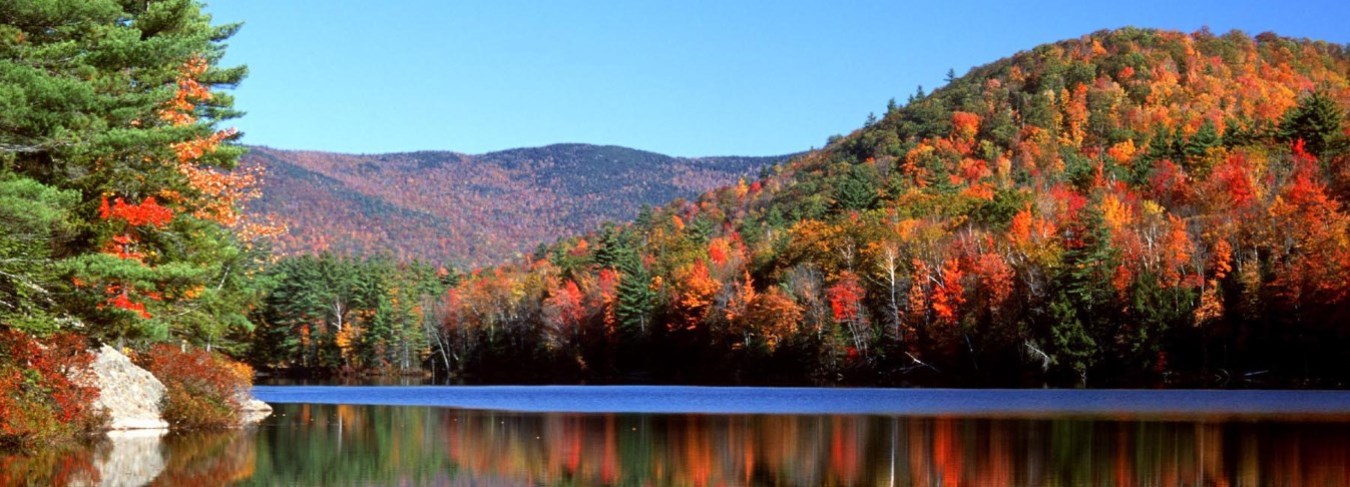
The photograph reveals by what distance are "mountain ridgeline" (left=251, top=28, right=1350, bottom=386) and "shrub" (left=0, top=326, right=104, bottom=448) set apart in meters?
54.9

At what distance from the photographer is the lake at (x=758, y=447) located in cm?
2494

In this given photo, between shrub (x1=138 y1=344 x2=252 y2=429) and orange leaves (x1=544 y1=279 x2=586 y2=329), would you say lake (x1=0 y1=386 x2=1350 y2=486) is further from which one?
orange leaves (x1=544 y1=279 x2=586 y2=329)

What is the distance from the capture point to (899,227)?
321ft

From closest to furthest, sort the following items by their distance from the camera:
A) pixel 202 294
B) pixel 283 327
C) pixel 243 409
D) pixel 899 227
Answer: pixel 202 294 < pixel 243 409 < pixel 899 227 < pixel 283 327

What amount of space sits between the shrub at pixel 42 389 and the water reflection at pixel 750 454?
118 cm

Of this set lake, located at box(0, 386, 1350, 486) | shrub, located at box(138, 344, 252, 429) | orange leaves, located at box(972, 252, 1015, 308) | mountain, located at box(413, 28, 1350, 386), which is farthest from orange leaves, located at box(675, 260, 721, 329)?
shrub, located at box(138, 344, 252, 429)

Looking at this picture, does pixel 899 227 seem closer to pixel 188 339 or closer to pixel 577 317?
pixel 577 317

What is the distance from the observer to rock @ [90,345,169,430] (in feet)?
119

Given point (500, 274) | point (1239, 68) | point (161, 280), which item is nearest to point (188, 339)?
point (161, 280)

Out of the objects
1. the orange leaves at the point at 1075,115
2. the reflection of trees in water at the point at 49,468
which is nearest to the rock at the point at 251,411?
the reflection of trees in water at the point at 49,468

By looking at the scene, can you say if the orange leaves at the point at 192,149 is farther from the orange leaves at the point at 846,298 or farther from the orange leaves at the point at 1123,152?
the orange leaves at the point at 1123,152

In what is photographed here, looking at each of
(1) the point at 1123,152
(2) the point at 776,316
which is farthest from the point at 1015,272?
(1) the point at 1123,152

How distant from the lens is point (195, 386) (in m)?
41.1

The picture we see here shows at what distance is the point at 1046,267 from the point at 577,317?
46.1 meters
